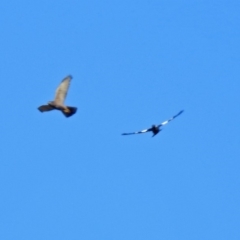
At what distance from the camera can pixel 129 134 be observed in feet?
68.3

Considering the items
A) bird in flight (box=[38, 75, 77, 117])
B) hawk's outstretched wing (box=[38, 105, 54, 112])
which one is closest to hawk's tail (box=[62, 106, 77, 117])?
bird in flight (box=[38, 75, 77, 117])

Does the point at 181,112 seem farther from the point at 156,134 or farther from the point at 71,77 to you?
the point at 71,77

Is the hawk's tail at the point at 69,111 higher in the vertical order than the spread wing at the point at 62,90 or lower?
lower

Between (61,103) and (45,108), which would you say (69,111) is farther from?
(45,108)

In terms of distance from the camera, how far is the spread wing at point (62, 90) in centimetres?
2095

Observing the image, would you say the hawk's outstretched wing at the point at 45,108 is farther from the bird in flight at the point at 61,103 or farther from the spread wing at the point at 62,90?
the spread wing at the point at 62,90

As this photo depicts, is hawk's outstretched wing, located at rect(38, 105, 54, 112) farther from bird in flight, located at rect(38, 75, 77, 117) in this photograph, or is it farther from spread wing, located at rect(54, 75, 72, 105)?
spread wing, located at rect(54, 75, 72, 105)

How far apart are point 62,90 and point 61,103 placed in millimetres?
718

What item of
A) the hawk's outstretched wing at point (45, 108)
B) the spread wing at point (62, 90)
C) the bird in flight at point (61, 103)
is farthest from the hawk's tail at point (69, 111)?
the hawk's outstretched wing at point (45, 108)

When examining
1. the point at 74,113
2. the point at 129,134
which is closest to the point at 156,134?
the point at 129,134

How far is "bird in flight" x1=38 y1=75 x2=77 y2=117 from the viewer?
20.7 m

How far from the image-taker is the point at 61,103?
20.8 m

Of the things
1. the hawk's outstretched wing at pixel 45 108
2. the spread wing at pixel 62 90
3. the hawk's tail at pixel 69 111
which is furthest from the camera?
the hawk's outstretched wing at pixel 45 108

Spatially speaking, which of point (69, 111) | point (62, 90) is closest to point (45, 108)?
point (62, 90)
